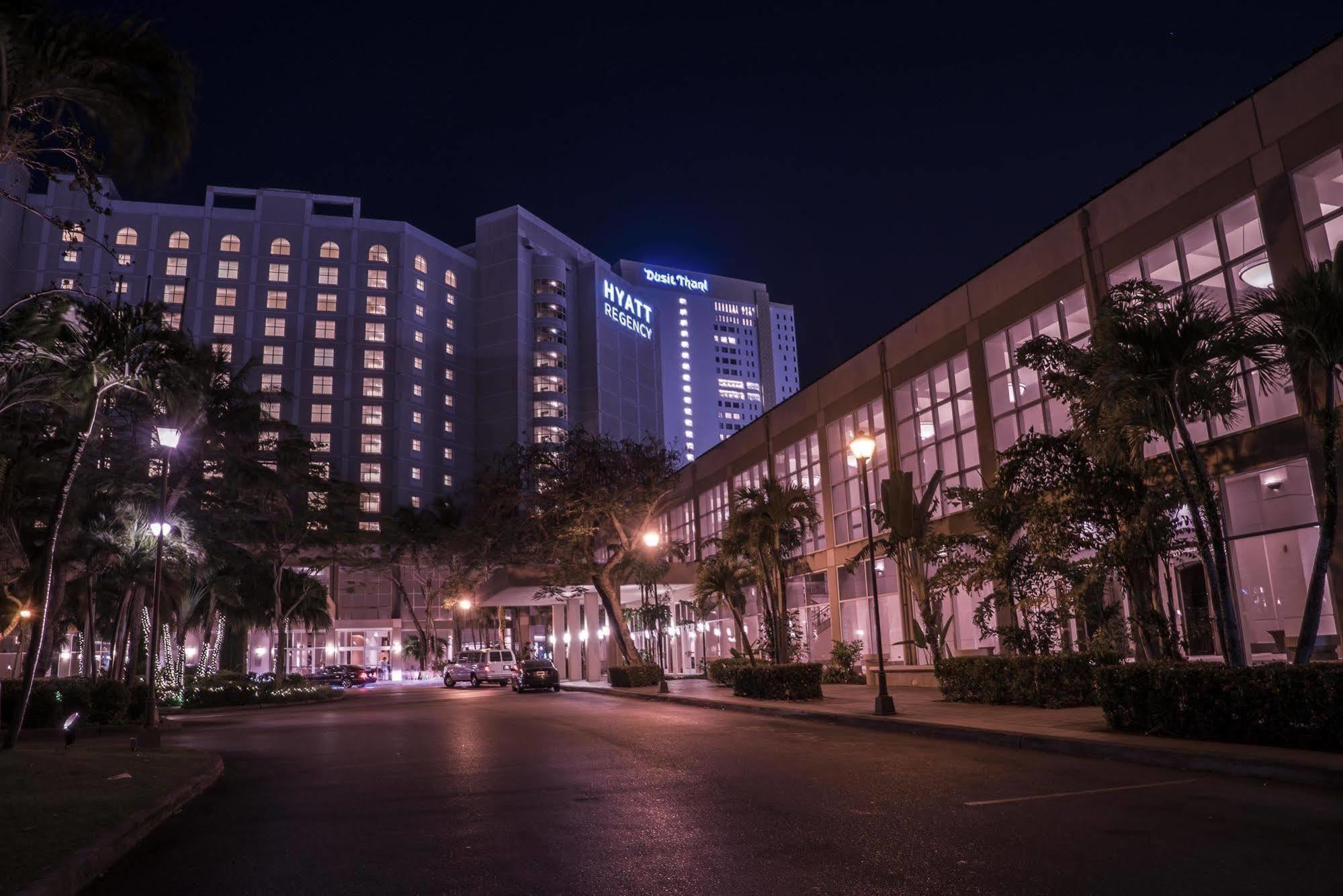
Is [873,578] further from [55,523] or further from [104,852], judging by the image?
[104,852]

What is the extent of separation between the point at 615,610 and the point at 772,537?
16275mm

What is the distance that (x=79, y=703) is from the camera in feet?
84.6

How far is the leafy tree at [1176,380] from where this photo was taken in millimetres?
13461

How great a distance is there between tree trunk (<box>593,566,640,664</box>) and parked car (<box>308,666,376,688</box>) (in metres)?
24.0

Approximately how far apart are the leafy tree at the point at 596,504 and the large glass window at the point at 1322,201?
87.6 ft

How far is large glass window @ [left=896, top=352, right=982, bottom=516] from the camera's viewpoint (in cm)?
2845

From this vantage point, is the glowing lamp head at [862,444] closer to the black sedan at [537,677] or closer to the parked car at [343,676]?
the black sedan at [537,677]

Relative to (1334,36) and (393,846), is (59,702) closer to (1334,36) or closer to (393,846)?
(393,846)

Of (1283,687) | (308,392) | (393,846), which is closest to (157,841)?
(393,846)

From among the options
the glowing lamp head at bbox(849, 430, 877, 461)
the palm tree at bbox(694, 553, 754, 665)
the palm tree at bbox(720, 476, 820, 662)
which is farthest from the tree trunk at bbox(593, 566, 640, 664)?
the glowing lamp head at bbox(849, 430, 877, 461)

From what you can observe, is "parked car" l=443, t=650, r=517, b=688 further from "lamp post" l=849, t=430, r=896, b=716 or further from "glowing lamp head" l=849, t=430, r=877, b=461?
"glowing lamp head" l=849, t=430, r=877, b=461

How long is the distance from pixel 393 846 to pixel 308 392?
100.0 m

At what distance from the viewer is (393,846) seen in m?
8.02

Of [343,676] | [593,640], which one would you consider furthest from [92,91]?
[343,676]
